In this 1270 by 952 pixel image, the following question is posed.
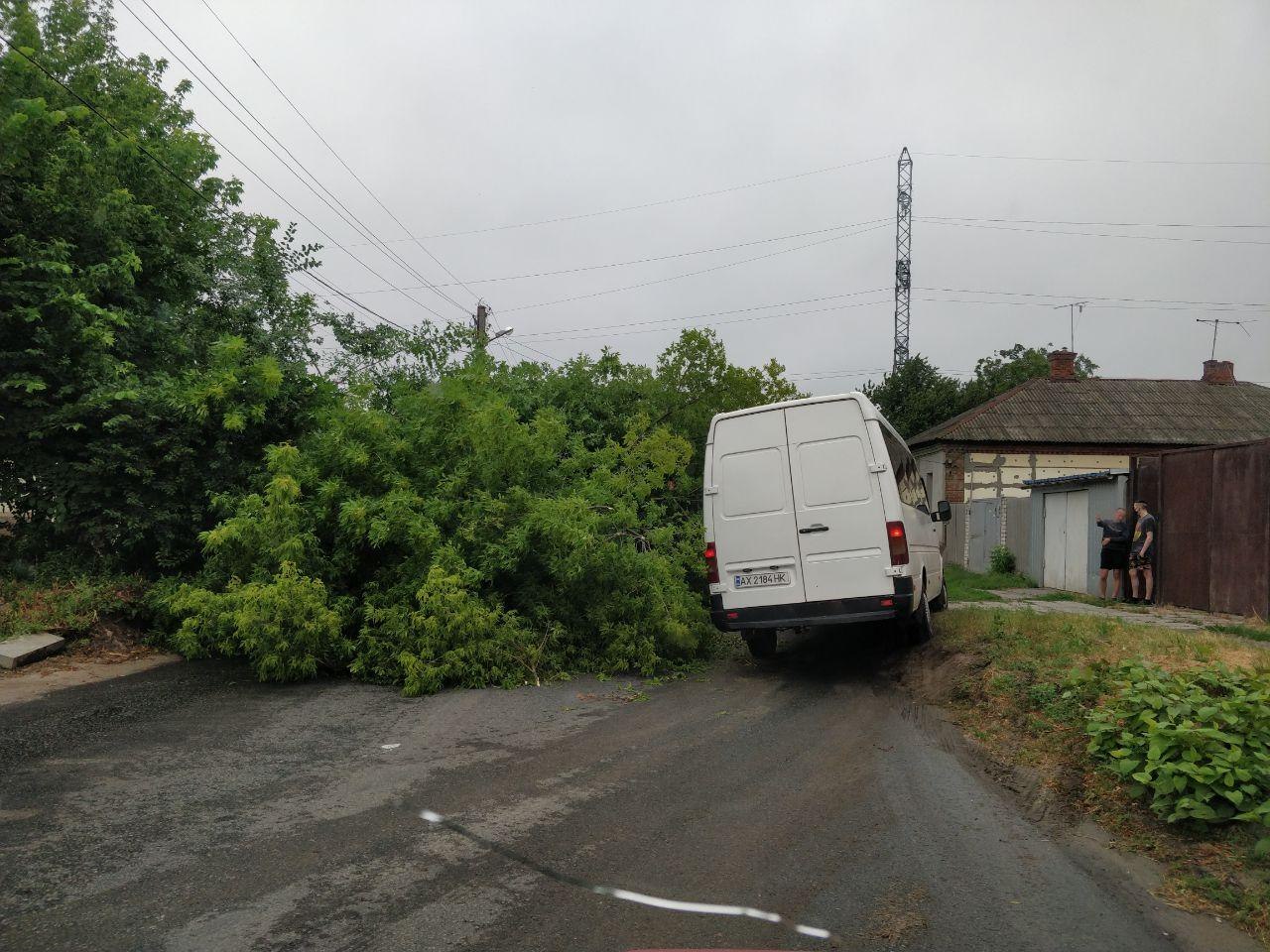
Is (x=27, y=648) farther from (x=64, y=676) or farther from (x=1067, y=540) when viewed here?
(x=1067, y=540)

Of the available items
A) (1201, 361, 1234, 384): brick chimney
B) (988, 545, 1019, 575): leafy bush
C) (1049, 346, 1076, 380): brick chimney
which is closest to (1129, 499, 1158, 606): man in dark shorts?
(988, 545, 1019, 575): leafy bush

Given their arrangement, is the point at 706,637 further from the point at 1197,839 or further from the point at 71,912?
the point at 71,912

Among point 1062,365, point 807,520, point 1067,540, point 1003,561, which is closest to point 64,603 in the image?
point 807,520

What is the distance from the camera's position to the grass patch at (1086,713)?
3.87m

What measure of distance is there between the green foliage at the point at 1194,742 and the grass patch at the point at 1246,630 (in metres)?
5.22

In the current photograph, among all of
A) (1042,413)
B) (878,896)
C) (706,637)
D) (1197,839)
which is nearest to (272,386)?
(706,637)

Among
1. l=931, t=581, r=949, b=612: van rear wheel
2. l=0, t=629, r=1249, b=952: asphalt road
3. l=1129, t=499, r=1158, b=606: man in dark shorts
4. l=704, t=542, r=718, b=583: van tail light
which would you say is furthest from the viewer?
l=1129, t=499, r=1158, b=606: man in dark shorts

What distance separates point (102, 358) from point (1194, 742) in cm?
1154

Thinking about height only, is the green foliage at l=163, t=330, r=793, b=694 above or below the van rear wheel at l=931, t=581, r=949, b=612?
above

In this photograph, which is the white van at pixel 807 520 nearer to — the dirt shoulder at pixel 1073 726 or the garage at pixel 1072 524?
the dirt shoulder at pixel 1073 726

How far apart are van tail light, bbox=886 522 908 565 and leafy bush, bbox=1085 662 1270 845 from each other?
285 centimetres

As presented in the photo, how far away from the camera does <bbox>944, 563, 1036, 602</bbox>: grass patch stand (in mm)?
16328

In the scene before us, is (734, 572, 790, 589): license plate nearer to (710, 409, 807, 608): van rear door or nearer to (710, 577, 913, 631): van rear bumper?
(710, 409, 807, 608): van rear door

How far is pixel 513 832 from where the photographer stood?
14.8ft
